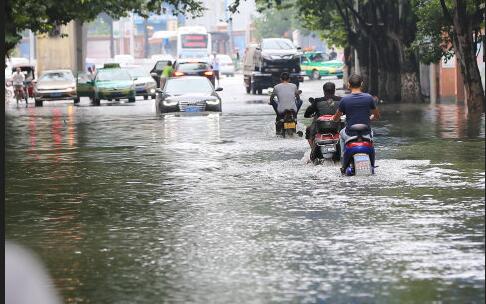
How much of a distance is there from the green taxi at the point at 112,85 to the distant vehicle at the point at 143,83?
4.08m

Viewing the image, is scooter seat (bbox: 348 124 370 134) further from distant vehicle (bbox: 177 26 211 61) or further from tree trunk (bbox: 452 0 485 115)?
distant vehicle (bbox: 177 26 211 61)

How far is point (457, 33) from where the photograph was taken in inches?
1443

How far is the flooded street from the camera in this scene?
32.3 ft

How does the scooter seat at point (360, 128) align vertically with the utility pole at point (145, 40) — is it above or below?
below

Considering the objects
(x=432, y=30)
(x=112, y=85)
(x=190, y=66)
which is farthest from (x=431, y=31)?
(x=190, y=66)

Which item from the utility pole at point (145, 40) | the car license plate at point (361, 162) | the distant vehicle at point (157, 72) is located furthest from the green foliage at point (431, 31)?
the utility pole at point (145, 40)

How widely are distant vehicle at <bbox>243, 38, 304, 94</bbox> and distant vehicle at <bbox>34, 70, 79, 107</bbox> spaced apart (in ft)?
33.5

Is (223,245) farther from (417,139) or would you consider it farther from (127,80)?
(127,80)

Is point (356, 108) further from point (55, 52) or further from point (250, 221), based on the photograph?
point (55, 52)

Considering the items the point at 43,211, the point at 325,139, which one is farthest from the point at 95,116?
the point at 43,211

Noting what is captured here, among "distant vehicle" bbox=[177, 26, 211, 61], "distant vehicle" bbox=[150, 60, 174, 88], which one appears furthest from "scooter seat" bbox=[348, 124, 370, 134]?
"distant vehicle" bbox=[177, 26, 211, 61]

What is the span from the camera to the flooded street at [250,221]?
984 cm

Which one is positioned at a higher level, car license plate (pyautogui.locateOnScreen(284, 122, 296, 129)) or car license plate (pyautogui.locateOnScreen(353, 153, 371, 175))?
car license plate (pyautogui.locateOnScreen(284, 122, 296, 129))

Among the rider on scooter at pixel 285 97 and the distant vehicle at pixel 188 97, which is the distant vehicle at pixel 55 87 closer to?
the distant vehicle at pixel 188 97
